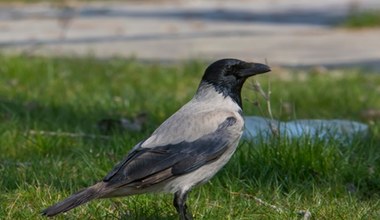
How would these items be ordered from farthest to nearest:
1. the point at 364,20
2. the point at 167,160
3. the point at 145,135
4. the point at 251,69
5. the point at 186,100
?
1. the point at 364,20
2. the point at 186,100
3. the point at 145,135
4. the point at 251,69
5. the point at 167,160

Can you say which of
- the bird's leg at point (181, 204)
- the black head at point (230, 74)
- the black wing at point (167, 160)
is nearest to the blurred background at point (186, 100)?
the bird's leg at point (181, 204)

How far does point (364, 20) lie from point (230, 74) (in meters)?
11.1

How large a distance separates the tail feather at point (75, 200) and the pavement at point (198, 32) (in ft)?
16.7

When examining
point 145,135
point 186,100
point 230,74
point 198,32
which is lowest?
point 198,32

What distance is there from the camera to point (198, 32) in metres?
15.9

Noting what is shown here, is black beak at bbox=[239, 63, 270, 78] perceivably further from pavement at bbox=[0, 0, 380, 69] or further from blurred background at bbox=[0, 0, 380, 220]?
pavement at bbox=[0, 0, 380, 69]

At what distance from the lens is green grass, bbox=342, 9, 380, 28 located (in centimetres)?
1571

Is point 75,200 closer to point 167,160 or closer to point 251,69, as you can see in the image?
point 167,160

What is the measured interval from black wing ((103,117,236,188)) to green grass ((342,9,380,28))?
11.2 metres

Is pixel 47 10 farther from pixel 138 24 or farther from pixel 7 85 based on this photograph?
pixel 7 85

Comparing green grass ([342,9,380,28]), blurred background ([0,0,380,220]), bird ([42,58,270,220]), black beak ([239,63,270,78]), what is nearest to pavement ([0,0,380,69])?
blurred background ([0,0,380,220])

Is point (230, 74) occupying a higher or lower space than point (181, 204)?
higher

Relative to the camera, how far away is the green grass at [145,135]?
5211 millimetres

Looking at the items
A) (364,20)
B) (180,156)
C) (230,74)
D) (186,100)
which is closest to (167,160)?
(180,156)
